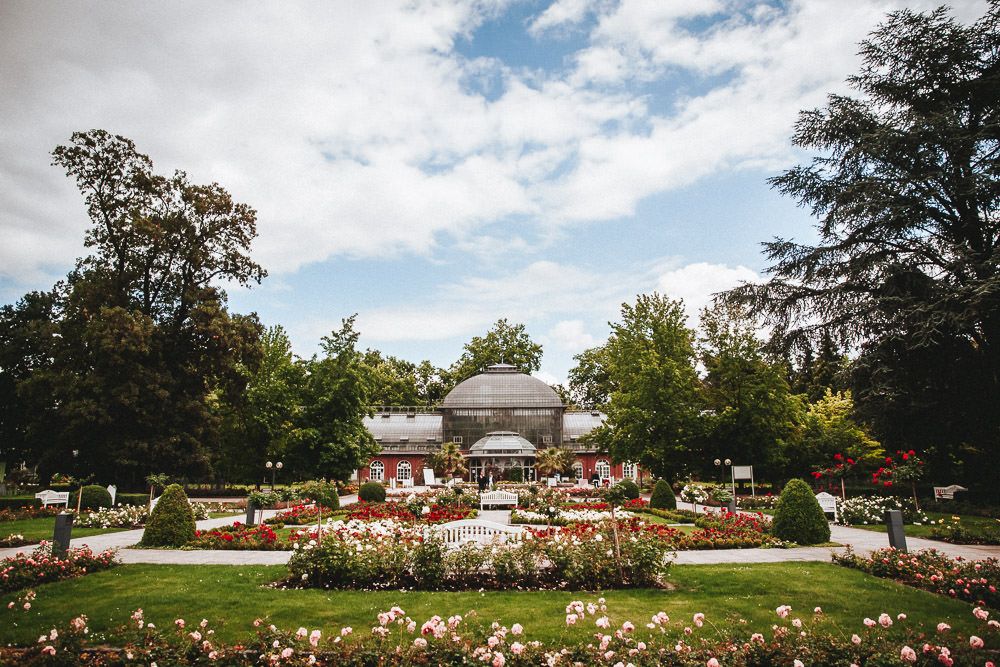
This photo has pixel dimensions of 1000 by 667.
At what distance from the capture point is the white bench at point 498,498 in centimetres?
2212

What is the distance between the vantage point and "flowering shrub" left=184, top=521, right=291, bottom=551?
12198mm

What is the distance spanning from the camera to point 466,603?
24.2 feet

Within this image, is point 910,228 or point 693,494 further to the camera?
point 693,494

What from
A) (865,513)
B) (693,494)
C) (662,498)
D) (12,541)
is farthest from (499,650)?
(693,494)

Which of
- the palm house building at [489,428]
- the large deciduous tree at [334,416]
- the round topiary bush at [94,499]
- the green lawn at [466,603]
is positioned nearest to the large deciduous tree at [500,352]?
the palm house building at [489,428]

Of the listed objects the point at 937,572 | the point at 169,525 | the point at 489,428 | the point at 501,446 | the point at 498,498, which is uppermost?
the point at 489,428

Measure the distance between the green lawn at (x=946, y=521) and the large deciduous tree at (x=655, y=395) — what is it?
9135mm

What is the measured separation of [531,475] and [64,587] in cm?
2994

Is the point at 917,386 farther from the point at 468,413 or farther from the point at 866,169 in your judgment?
the point at 468,413

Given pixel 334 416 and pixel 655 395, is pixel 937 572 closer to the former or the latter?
pixel 655 395

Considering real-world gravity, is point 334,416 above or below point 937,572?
above

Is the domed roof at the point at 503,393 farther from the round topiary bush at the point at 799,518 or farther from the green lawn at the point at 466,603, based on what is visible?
the green lawn at the point at 466,603

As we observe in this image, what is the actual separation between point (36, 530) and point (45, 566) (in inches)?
335

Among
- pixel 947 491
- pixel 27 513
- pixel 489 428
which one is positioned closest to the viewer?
pixel 27 513
